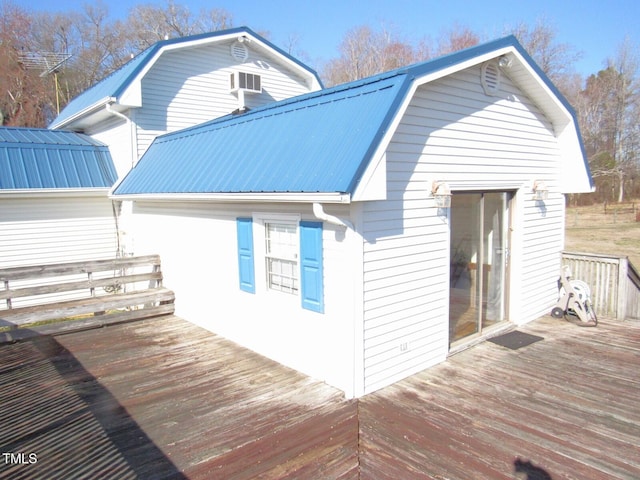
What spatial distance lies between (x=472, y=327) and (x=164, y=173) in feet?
18.8

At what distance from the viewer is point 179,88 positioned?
10539 mm

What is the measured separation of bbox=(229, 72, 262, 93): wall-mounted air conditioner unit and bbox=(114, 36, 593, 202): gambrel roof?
9.40ft

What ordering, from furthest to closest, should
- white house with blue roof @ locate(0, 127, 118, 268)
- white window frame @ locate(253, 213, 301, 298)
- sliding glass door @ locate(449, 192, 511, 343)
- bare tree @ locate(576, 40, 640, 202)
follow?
bare tree @ locate(576, 40, 640, 202), white house with blue roof @ locate(0, 127, 118, 268), sliding glass door @ locate(449, 192, 511, 343), white window frame @ locate(253, 213, 301, 298)

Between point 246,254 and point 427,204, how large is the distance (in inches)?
99.8

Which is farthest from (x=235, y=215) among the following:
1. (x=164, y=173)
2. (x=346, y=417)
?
(x=346, y=417)

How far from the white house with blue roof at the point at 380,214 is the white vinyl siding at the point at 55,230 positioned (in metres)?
2.43

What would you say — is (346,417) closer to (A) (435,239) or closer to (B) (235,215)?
(A) (435,239)

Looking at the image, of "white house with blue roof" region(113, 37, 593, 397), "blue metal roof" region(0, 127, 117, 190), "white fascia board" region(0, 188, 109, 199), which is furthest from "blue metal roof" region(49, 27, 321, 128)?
"white house with blue roof" region(113, 37, 593, 397)

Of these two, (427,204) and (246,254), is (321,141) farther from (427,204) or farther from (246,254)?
(246,254)

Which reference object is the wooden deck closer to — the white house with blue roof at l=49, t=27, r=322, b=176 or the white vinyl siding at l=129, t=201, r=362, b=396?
the white vinyl siding at l=129, t=201, r=362, b=396

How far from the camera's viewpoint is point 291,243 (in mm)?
5750

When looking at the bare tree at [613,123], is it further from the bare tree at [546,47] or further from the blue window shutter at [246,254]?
the blue window shutter at [246,254]

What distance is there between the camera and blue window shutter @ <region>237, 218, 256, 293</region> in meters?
6.31

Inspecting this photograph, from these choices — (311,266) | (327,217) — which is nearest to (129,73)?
(311,266)
